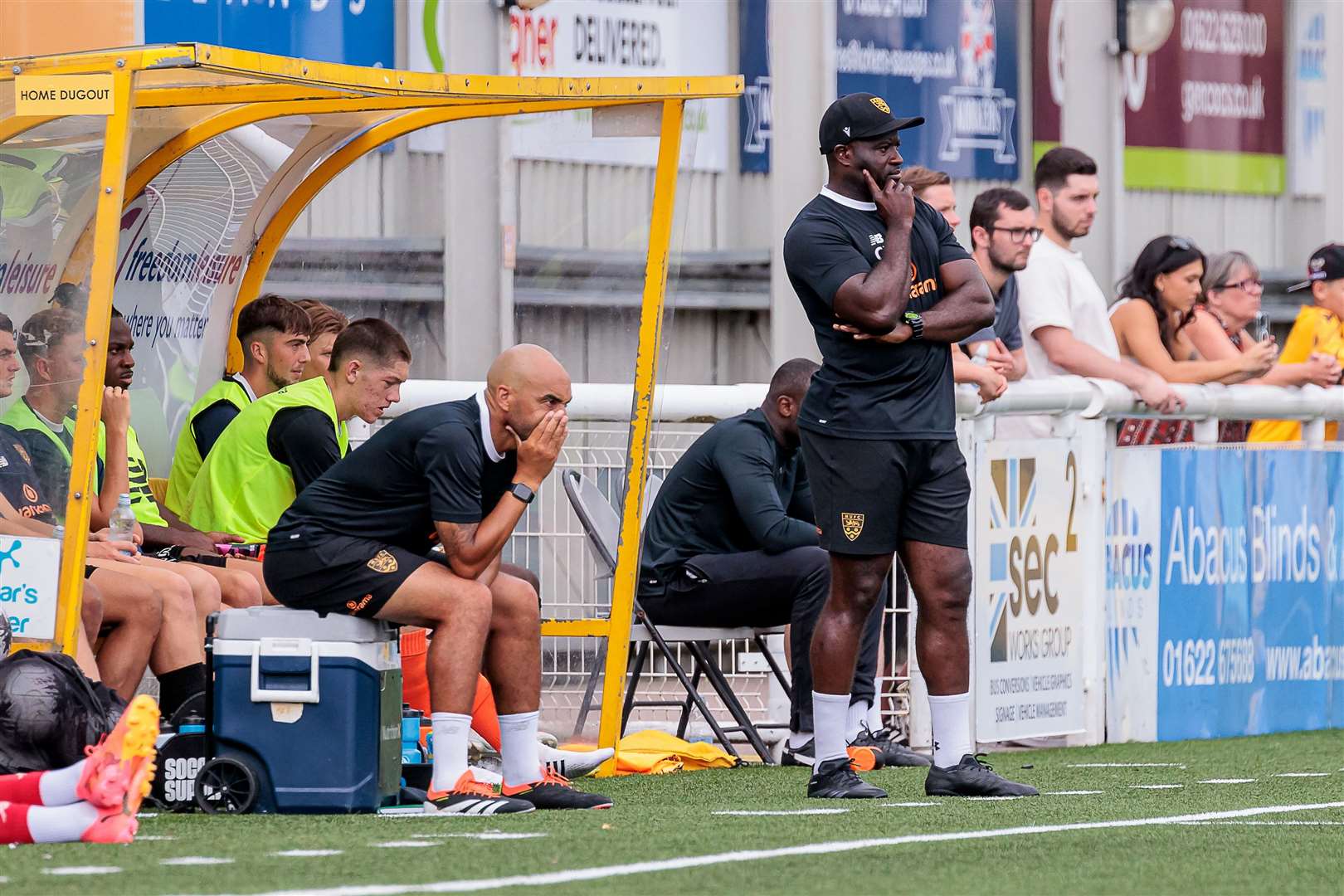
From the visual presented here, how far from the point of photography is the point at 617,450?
30.3 feet

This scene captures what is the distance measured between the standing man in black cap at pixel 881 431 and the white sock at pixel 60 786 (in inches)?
89.6

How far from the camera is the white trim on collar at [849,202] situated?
24.5 feet

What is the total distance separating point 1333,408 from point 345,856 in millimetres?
6626

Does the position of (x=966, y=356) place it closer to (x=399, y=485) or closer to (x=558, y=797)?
(x=399, y=485)

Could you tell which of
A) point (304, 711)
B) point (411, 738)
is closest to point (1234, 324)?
point (411, 738)

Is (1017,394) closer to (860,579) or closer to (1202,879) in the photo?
(860,579)

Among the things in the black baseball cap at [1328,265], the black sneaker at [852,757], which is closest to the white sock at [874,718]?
the black sneaker at [852,757]

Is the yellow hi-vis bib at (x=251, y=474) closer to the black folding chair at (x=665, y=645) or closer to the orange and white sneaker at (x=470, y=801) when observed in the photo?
the black folding chair at (x=665, y=645)

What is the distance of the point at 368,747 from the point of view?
7082 mm

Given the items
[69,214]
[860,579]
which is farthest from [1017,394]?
[69,214]

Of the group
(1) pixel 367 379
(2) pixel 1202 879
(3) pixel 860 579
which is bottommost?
(2) pixel 1202 879

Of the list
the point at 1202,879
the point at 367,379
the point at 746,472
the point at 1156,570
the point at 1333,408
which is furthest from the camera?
the point at 1333,408

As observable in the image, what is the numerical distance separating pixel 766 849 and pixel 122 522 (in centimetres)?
302

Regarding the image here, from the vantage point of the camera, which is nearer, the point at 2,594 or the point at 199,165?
the point at 2,594
